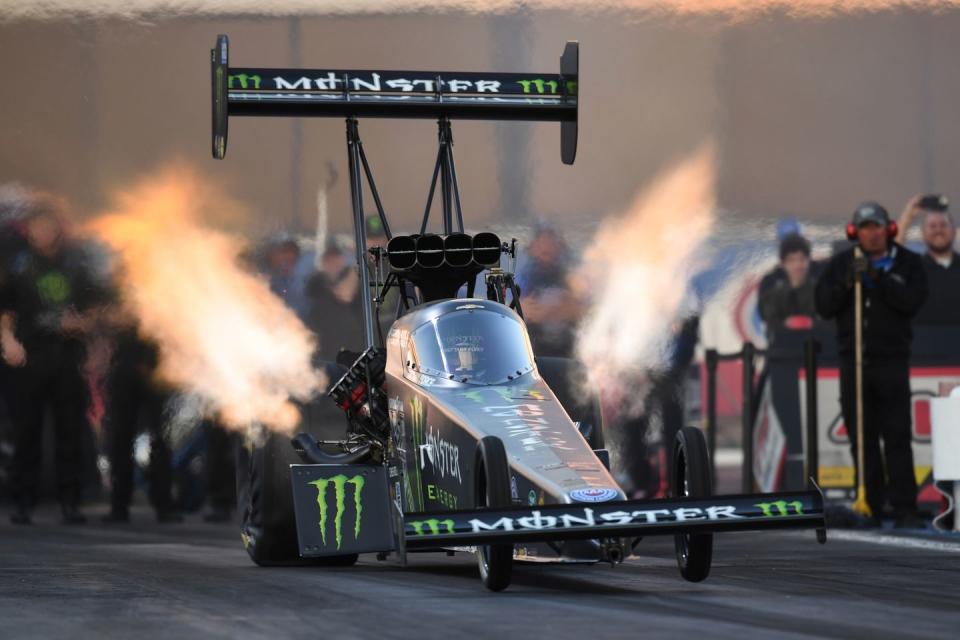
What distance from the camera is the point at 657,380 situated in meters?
15.2

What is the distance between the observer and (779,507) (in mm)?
7875

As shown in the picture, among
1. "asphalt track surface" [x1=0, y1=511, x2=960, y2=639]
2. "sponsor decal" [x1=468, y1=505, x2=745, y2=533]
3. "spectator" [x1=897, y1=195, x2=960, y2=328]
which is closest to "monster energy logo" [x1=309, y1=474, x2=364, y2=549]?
"asphalt track surface" [x1=0, y1=511, x2=960, y2=639]

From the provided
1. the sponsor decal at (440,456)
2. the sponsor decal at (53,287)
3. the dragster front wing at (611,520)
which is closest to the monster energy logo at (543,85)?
the sponsor decal at (440,456)

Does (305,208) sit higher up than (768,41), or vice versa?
(768,41)

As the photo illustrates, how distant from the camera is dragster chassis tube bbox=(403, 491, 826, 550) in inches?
297

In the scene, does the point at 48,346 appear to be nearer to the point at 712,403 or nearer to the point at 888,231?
the point at 712,403

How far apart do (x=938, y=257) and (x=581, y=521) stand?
8501 mm

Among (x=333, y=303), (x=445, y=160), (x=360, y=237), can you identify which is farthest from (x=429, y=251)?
(x=333, y=303)

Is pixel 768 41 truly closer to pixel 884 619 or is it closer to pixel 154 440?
pixel 154 440

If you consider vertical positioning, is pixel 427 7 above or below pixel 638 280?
above

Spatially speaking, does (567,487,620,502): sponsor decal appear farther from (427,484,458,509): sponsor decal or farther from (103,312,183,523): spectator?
(103,312,183,523): spectator

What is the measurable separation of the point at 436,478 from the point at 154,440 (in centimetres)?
623

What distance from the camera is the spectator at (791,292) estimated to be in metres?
15.3

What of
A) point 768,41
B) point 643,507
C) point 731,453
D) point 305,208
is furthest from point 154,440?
point 643,507
